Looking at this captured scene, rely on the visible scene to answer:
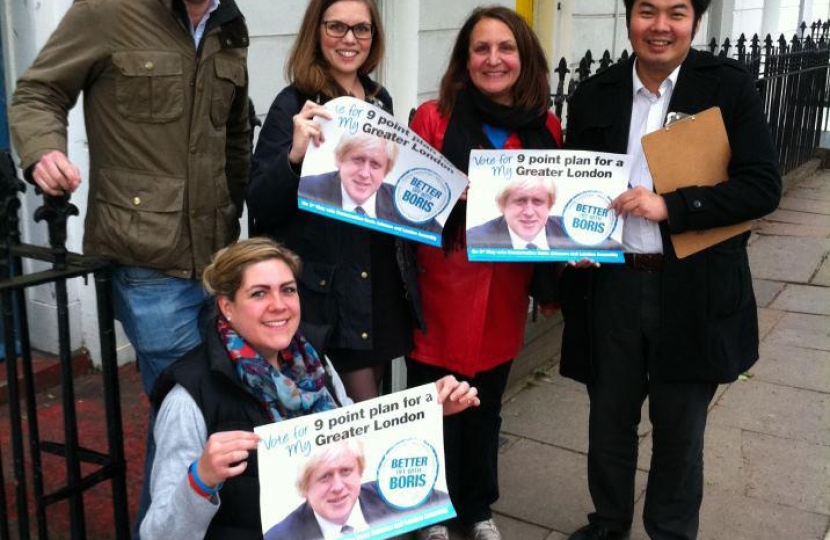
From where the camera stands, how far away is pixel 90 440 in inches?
166

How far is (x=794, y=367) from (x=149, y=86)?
411cm

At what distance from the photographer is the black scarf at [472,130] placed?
10.7 ft

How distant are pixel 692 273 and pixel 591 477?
0.94 meters

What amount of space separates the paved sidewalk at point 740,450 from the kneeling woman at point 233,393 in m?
1.59

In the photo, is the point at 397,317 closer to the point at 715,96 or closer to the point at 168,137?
the point at 168,137

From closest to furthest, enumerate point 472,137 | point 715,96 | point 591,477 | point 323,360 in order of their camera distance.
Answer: point 323,360, point 715,96, point 472,137, point 591,477

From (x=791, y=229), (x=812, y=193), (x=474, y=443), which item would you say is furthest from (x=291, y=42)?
(x=812, y=193)

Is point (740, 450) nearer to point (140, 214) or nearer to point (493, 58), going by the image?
point (493, 58)

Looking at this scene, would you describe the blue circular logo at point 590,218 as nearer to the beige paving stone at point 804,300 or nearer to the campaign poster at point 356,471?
the campaign poster at point 356,471

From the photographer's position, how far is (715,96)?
3062mm

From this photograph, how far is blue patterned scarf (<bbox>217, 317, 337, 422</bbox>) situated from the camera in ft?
8.19

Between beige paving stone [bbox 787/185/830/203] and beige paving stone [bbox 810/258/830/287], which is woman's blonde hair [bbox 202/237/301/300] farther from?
beige paving stone [bbox 787/185/830/203]

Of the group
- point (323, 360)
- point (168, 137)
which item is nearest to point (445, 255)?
point (323, 360)

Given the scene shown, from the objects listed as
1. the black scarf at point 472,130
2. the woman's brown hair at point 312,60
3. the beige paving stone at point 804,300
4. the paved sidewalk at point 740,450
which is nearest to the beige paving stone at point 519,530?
the paved sidewalk at point 740,450
